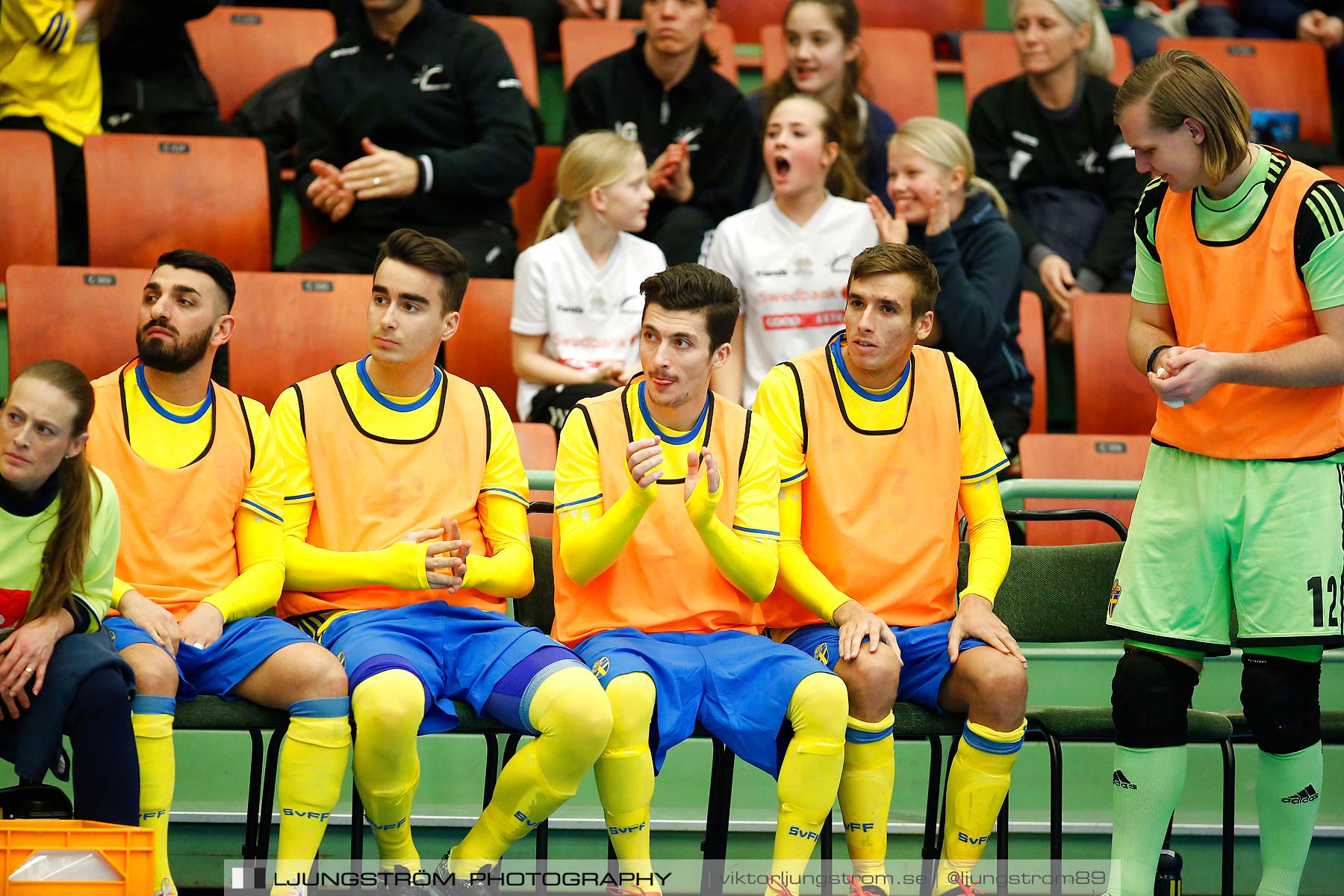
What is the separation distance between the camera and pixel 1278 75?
6301 millimetres

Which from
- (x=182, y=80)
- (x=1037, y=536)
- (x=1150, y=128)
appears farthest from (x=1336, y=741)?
(x=182, y=80)

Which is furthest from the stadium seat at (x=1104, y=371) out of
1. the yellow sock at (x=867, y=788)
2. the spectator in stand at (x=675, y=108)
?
the yellow sock at (x=867, y=788)

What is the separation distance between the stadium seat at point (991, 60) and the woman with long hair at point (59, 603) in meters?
4.50

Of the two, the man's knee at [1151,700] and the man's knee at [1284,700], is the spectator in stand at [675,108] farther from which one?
the man's knee at [1284,700]

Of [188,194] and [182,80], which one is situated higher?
[182,80]

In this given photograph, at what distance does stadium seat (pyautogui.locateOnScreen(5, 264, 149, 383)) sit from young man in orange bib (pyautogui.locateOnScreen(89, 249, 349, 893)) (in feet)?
2.84

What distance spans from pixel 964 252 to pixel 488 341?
1.61 m

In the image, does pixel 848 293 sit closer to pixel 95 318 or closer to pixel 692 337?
pixel 692 337

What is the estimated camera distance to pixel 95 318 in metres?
4.13

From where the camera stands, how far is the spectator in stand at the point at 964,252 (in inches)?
173

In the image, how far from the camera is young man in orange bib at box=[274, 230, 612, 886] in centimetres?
289

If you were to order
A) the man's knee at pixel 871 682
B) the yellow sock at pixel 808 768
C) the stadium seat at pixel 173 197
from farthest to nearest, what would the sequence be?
the stadium seat at pixel 173 197
the man's knee at pixel 871 682
the yellow sock at pixel 808 768

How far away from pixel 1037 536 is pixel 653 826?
4.71ft

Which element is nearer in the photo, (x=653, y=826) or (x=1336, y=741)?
(x=1336, y=741)
